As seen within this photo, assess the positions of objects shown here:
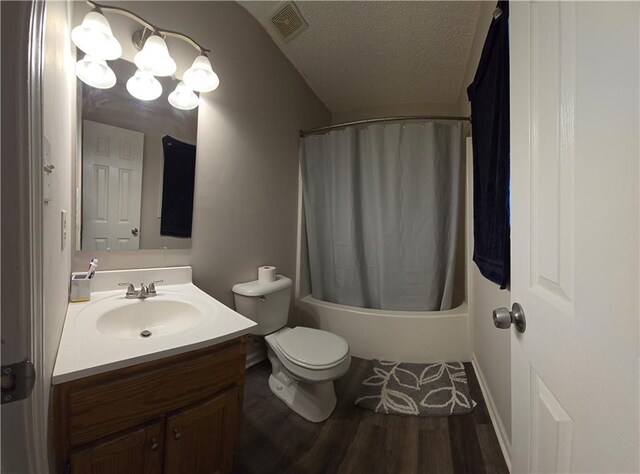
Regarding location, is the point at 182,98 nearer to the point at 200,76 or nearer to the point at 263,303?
the point at 200,76

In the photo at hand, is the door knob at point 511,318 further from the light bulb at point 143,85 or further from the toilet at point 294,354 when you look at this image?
the light bulb at point 143,85

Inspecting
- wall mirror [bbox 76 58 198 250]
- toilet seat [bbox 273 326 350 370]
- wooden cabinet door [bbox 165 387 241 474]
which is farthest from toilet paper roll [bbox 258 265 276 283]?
wooden cabinet door [bbox 165 387 241 474]

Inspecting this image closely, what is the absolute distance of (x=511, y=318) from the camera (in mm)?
570

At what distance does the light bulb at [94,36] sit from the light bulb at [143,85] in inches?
6.3

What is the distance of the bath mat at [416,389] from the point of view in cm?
138

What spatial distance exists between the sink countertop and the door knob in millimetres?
722

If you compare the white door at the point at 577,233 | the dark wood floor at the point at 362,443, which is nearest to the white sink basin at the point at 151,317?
the dark wood floor at the point at 362,443

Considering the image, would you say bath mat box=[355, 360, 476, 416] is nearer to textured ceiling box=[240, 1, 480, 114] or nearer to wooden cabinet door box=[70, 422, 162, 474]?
wooden cabinet door box=[70, 422, 162, 474]

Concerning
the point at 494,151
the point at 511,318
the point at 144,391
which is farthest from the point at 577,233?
the point at 144,391

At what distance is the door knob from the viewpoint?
0.55 meters

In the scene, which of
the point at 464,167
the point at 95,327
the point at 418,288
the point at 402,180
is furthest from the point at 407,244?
the point at 95,327

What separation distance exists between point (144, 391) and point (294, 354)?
74cm

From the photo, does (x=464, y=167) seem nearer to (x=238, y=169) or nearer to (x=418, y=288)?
(x=418, y=288)

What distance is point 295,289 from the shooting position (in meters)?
2.17
